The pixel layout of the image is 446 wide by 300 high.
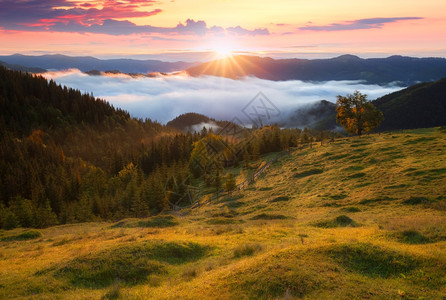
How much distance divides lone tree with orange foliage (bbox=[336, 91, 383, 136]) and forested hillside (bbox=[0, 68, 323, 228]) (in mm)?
20367

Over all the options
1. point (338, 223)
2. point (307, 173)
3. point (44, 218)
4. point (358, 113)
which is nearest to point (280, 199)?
point (307, 173)

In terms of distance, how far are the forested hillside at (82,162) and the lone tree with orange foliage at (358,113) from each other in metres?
20.4

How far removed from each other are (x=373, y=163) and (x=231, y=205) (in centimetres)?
2605

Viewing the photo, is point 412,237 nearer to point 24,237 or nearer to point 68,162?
point 24,237

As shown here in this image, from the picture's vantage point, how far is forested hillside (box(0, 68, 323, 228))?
235ft

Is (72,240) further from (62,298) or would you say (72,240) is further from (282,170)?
(282,170)

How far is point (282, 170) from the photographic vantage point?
65312 mm

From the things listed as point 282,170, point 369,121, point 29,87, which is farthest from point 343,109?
point 29,87

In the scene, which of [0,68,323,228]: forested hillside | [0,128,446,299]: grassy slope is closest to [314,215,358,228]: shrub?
[0,128,446,299]: grassy slope

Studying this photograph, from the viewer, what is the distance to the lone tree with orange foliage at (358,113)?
80000mm

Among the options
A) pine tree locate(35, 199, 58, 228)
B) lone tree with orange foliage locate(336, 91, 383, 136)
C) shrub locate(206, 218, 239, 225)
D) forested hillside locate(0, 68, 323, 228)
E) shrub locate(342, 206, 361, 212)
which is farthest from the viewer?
lone tree with orange foliage locate(336, 91, 383, 136)

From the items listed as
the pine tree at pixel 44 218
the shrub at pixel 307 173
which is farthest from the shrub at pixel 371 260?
the pine tree at pixel 44 218

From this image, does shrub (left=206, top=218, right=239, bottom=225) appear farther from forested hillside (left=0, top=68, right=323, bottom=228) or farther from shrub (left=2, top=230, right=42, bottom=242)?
forested hillside (left=0, top=68, right=323, bottom=228)

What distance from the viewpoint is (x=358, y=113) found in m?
82.1
